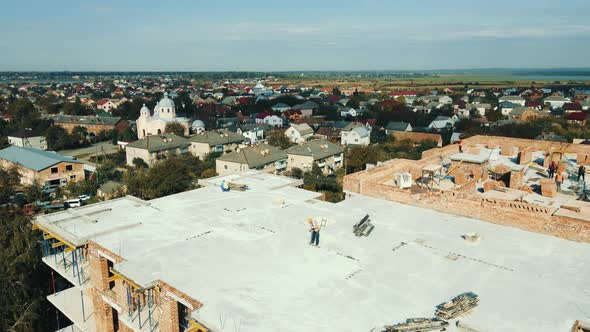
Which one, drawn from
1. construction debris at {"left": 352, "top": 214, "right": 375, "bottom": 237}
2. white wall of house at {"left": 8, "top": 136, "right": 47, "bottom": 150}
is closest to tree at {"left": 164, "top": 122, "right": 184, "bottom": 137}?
white wall of house at {"left": 8, "top": 136, "right": 47, "bottom": 150}

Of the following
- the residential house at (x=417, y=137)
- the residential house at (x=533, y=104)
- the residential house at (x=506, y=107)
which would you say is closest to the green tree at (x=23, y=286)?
the residential house at (x=417, y=137)

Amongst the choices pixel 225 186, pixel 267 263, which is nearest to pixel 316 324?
pixel 267 263

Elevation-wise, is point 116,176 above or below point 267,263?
below

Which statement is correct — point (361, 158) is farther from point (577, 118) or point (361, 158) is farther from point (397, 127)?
point (577, 118)

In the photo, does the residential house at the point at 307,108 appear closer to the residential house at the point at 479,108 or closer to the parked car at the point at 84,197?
the residential house at the point at 479,108

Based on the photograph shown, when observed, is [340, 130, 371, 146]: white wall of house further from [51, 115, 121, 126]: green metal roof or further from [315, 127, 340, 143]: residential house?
[51, 115, 121, 126]: green metal roof

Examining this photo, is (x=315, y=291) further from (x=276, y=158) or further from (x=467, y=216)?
(x=276, y=158)
